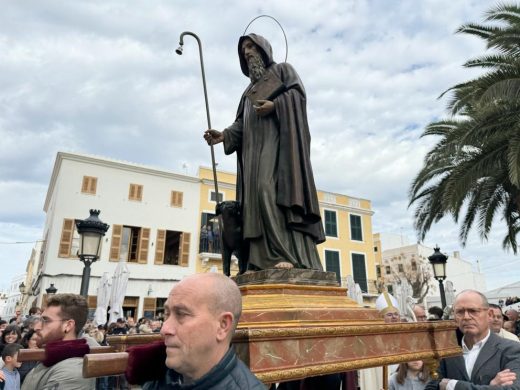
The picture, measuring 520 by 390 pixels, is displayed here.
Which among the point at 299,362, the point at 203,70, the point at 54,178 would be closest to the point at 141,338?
the point at 299,362

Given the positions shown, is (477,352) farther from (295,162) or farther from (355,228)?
(355,228)

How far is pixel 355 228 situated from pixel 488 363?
2782cm

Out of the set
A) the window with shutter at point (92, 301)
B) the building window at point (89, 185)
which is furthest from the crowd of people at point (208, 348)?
the building window at point (89, 185)

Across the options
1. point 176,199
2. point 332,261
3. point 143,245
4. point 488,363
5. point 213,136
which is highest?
point 176,199

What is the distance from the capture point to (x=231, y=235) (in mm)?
3078

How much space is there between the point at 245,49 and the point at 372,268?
28.1 m

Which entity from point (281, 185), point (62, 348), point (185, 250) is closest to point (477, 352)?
point (281, 185)

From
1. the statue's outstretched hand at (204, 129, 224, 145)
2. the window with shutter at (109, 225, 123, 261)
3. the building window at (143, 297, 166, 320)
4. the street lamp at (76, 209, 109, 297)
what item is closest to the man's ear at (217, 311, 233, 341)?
the statue's outstretched hand at (204, 129, 224, 145)

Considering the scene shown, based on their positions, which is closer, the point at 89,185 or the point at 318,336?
the point at 318,336

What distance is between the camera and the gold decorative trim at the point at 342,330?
164 centimetres

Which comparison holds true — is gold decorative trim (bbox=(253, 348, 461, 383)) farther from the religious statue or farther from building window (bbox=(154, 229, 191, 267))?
building window (bbox=(154, 229, 191, 267))

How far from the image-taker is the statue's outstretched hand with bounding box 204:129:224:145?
3424mm

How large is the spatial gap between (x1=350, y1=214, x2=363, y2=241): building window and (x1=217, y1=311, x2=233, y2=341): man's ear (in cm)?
2885

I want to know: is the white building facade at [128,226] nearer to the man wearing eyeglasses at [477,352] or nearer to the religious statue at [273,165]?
the religious statue at [273,165]
